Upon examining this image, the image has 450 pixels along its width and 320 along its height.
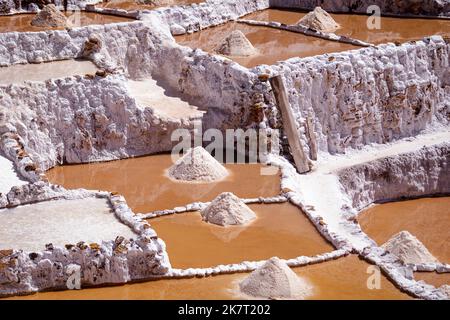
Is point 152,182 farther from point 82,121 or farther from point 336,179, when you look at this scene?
point 336,179

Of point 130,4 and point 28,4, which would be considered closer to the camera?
point 28,4

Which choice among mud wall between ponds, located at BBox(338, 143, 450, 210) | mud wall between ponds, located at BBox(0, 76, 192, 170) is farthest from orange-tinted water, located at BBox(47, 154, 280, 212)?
mud wall between ponds, located at BBox(338, 143, 450, 210)

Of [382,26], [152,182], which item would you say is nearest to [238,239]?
[152,182]

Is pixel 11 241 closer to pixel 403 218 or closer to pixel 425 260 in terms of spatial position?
pixel 425 260

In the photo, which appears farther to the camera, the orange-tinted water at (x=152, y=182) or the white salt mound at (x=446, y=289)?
the orange-tinted water at (x=152, y=182)

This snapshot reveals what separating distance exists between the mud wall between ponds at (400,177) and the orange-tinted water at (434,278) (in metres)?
5.03

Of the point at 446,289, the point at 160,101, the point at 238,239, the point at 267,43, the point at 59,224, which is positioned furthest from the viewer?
the point at 267,43

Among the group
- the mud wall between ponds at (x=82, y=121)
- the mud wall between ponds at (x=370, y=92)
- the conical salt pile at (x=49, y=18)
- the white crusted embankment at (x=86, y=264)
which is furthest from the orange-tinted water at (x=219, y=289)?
the conical salt pile at (x=49, y=18)

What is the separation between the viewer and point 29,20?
27250 millimetres

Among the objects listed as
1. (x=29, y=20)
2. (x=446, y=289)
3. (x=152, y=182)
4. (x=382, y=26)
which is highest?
(x=29, y=20)

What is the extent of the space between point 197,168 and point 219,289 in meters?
5.58

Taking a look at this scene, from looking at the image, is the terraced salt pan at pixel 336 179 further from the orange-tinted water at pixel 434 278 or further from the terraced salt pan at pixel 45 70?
the terraced salt pan at pixel 45 70

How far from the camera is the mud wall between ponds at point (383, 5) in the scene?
29.8 metres

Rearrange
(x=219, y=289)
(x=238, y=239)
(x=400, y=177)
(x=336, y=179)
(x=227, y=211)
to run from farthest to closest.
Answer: (x=400, y=177) < (x=336, y=179) < (x=227, y=211) < (x=238, y=239) < (x=219, y=289)
